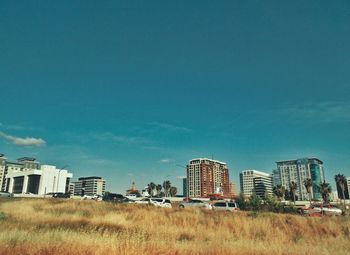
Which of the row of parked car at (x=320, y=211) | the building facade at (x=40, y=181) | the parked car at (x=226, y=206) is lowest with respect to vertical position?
the row of parked car at (x=320, y=211)

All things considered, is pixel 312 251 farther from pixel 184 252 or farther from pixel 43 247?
pixel 43 247

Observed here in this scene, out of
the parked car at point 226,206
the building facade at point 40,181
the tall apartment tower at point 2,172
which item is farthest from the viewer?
the tall apartment tower at point 2,172

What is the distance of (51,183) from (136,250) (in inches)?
6031

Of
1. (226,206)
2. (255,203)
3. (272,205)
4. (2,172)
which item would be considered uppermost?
(2,172)

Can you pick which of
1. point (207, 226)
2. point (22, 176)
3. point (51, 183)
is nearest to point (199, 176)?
point (51, 183)

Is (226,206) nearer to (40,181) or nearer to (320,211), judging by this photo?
(320,211)

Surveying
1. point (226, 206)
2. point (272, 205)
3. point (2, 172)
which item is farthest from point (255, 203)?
point (2, 172)

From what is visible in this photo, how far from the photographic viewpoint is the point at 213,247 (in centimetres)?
994

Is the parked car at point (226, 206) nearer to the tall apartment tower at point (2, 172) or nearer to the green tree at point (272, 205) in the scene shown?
the green tree at point (272, 205)

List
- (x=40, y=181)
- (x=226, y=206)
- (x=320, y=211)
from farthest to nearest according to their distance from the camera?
(x=40, y=181) → (x=320, y=211) → (x=226, y=206)

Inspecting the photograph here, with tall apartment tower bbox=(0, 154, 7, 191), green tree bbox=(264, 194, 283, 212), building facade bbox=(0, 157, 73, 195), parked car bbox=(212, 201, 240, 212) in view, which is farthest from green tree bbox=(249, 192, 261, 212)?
tall apartment tower bbox=(0, 154, 7, 191)

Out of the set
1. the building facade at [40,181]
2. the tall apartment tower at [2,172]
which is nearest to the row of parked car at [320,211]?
the building facade at [40,181]

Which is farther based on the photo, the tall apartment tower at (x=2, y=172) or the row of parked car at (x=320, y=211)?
the tall apartment tower at (x=2, y=172)

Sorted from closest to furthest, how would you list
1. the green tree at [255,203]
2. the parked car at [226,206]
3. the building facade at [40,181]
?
the parked car at [226,206] → the green tree at [255,203] → the building facade at [40,181]
